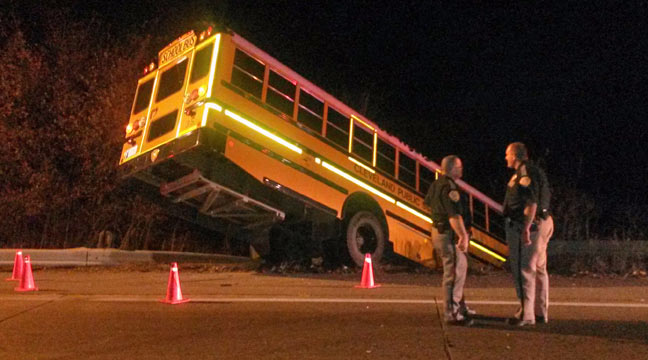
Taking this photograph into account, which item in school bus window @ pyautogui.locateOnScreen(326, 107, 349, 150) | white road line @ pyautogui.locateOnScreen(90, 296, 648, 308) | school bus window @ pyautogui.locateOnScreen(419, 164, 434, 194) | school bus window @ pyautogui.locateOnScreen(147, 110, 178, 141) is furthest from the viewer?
school bus window @ pyautogui.locateOnScreen(419, 164, 434, 194)

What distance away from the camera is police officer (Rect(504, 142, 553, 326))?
20.6ft

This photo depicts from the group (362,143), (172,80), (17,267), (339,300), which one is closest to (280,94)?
(172,80)

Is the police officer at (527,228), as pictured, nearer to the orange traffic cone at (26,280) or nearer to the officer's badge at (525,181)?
the officer's badge at (525,181)

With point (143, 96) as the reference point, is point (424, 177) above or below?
below

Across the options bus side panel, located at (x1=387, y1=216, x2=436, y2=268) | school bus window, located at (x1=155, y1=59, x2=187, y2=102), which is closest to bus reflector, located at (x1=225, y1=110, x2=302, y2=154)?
school bus window, located at (x1=155, y1=59, x2=187, y2=102)

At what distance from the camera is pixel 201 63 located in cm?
976

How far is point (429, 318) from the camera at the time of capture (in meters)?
6.96

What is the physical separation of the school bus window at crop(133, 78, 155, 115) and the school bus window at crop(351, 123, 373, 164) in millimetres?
3523

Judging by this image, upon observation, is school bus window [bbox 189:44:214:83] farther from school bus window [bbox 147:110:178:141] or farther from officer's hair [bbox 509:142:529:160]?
officer's hair [bbox 509:142:529:160]

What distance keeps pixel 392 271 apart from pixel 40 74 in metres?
10.1

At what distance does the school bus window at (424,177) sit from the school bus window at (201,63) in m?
5.11

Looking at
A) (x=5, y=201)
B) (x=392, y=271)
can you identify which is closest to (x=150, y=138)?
(x=392, y=271)

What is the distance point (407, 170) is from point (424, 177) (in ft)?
1.67

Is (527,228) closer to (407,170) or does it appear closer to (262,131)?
(262,131)
